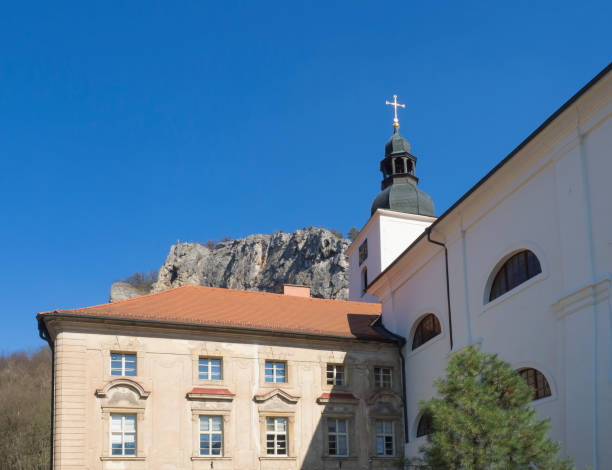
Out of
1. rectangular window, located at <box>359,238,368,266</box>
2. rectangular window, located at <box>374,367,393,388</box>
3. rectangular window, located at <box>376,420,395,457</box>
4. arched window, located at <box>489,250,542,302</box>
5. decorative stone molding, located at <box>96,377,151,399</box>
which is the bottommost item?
rectangular window, located at <box>376,420,395,457</box>

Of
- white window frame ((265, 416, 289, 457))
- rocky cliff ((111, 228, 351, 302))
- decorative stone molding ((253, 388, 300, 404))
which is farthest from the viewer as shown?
rocky cliff ((111, 228, 351, 302))

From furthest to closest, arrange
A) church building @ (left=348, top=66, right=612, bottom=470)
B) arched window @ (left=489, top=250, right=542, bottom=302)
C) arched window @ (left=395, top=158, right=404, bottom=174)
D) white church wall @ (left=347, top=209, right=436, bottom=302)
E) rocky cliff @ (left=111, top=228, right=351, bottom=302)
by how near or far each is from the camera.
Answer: rocky cliff @ (left=111, top=228, right=351, bottom=302) < arched window @ (left=395, top=158, right=404, bottom=174) < white church wall @ (left=347, top=209, right=436, bottom=302) < arched window @ (left=489, top=250, right=542, bottom=302) < church building @ (left=348, top=66, right=612, bottom=470)

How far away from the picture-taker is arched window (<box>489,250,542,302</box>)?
1956 centimetres

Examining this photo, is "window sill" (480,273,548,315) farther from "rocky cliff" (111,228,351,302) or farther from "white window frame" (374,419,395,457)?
"rocky cliff" (111,228,351,302)

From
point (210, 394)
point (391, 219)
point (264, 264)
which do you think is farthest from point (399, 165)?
point (264, 264)

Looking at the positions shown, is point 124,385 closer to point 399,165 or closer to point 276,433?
point 276,433

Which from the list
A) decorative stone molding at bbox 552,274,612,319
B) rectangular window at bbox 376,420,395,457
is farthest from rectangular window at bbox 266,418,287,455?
decorative stone molding at bbox 552,274,612,319

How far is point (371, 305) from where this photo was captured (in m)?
32.9

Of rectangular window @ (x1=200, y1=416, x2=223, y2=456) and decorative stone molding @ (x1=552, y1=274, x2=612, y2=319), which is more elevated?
decorative stone molding @ (x1=552, y1=274, x2=612, y2=319)

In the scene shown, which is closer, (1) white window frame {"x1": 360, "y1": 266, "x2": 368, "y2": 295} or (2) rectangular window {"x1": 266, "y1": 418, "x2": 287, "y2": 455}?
(2) rectangular window {"x1": 266, "y1": 418, "x2": 287, "y2": 455}

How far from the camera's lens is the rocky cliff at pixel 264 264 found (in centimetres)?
7644

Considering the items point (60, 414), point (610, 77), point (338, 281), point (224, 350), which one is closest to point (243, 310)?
point (224, 350)

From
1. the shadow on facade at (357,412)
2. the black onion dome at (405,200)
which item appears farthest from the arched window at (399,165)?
the shadow on facade at (357,412)

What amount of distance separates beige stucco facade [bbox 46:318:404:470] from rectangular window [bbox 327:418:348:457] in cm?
18
